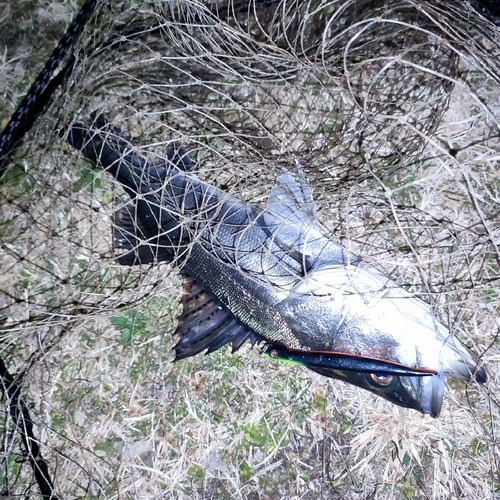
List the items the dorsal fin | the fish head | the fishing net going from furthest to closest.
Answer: the fishing net < the dorsal fin < the fish head

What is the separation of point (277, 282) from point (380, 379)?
82 centimetres

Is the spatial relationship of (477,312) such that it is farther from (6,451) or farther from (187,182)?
(6,451)

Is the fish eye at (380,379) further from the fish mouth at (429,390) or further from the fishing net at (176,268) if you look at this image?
the fishing net at (176,268)

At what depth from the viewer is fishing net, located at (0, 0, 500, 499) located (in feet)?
A: 10.1

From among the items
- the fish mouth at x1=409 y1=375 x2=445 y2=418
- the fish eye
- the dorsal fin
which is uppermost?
the fish mouth at x1=409 y1=375 x2=445 y2=418

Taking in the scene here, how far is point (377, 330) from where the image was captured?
2.61m

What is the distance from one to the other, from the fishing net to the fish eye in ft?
2.03

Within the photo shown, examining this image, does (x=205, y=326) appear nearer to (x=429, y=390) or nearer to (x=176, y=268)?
(x=176, y=268)

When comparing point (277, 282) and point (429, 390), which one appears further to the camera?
point (277, 282)

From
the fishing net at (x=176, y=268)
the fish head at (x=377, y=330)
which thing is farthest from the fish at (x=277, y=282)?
the fishing net at (x=176, y=268)

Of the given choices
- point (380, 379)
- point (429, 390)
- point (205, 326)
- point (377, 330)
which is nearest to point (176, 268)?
point (205, 326)

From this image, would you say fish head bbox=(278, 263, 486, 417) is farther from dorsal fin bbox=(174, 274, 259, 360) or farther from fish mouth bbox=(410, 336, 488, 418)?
dorsal fin bbox=(174, 274, 259, 360)

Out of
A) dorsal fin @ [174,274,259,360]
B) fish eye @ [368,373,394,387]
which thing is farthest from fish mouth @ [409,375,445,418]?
dorsal fin @ [174,274,259,360]

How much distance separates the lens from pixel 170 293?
338cm
